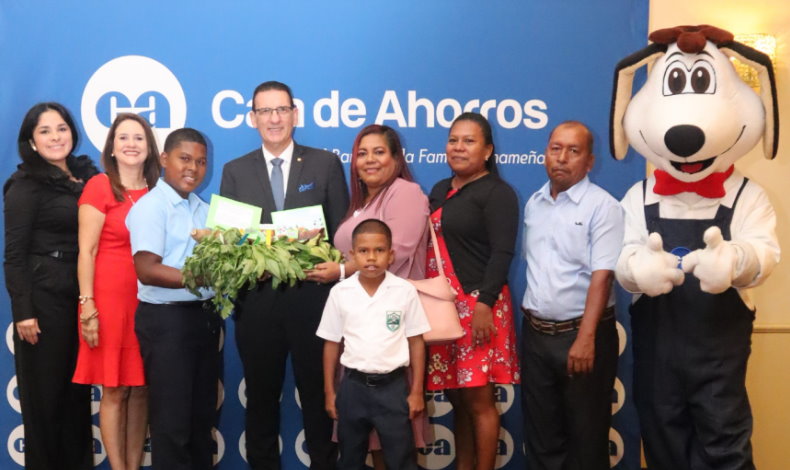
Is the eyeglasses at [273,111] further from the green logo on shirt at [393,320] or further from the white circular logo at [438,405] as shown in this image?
the white circular logo at [438,405]

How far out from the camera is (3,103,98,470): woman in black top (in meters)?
3.69

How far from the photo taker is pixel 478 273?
3.42 m

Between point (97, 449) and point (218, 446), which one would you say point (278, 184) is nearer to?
point (218, 446)

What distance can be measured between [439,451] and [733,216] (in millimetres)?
2059

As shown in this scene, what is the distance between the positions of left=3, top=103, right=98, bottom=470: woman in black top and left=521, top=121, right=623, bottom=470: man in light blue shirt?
2263 mm

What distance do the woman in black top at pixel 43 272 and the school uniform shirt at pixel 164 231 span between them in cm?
51

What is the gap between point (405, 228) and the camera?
3311 millimetres

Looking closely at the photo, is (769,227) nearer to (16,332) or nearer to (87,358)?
(87,358)

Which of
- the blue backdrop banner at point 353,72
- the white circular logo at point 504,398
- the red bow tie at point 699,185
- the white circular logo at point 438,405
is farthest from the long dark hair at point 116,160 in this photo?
the red bow tie at point 699,185

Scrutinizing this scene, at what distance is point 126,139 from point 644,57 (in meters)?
2.42

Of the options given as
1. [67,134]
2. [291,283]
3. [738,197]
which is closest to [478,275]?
[291,283]

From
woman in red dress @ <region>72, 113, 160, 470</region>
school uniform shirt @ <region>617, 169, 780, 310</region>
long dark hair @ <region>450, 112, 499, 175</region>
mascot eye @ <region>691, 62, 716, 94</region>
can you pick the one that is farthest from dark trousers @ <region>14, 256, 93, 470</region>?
mascot eye @ <region>691, 62, 716, 94</region>

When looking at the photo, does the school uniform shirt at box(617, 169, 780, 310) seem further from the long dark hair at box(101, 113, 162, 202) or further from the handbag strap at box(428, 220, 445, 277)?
the long dark hair at box(101, 113, 162, 202)

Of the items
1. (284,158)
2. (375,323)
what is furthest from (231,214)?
(375,323)
